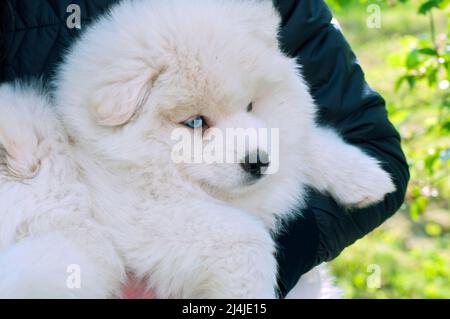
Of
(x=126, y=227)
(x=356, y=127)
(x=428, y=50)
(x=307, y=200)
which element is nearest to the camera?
(x=126, y=227)

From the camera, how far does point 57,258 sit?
227 centimetres

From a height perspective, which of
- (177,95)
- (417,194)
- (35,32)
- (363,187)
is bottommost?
(417,194)

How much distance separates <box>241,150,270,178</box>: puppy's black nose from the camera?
95.2 inches

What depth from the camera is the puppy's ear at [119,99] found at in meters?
2.41

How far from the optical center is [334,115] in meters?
3.08

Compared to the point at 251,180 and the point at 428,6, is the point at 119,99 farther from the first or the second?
the point at 428,6

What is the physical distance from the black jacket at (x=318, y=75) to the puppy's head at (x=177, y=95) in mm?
357

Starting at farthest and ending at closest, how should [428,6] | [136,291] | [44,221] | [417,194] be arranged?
[417,194]
[428,6]
[136,291]
[44,221]

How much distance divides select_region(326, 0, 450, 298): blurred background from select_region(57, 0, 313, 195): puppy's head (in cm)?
131

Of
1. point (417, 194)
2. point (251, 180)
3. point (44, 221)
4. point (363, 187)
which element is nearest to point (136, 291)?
point (44, 221)

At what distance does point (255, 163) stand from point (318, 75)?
741 millimetres
